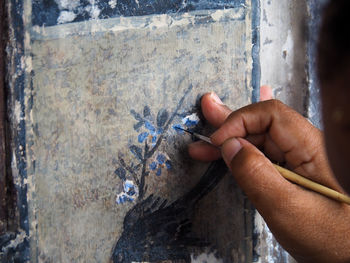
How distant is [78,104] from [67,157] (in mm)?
106

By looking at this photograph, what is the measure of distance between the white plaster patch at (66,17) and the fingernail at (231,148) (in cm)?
39

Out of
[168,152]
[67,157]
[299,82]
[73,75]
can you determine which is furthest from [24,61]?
[299,82]

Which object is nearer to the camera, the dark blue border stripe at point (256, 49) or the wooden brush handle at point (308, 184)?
the wooden brush handle at point (308, 184)

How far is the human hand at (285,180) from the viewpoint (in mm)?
659

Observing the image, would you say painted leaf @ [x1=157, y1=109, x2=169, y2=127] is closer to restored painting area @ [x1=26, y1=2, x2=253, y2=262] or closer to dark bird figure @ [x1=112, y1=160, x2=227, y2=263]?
restored painting area @ [x1=26, y1=2, x2=253, y2=262]

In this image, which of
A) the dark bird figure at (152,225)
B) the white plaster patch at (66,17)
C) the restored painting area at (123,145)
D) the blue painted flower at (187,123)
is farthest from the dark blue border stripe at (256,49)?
the white plaster patch at (66,17)

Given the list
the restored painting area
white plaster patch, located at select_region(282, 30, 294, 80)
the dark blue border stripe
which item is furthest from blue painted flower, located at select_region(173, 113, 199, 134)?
white plaster patch, located at select_region(282, 30, 294, 80)

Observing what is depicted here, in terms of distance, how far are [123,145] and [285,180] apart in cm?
32

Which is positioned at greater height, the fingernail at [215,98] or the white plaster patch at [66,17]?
the white plaster patch at [66,17]

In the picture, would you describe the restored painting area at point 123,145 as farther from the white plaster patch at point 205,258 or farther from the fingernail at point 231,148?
the fingernail at point 231,148

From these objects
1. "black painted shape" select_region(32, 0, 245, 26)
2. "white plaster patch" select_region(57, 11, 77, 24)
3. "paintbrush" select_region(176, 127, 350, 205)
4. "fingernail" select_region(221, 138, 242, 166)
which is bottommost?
"paintbrush" select_region(176, 127, 350, 205)

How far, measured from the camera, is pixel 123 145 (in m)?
0.83

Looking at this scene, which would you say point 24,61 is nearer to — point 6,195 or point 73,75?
point 73,75

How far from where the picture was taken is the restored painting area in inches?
32.5
